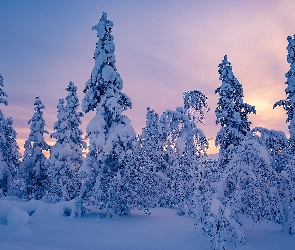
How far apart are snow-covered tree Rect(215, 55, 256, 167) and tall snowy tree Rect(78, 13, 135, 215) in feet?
26.5

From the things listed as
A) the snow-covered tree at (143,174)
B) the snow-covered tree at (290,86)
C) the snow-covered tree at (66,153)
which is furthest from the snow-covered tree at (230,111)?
the snow-covered tree at (66,153)

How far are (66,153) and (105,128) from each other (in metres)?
11.9

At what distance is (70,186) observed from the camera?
3259 cm

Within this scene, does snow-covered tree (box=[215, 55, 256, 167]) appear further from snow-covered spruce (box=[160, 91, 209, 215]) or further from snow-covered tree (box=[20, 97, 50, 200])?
snow-covered tree (box=[20, 97, 50, 200])

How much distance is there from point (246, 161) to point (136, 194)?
813 cm

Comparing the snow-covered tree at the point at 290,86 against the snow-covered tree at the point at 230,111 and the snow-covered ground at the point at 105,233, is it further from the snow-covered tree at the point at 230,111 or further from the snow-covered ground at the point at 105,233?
the snow-covered ground at the point at 105,233

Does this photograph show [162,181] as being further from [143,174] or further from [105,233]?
[105,233]

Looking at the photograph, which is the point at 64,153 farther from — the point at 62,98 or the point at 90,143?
the point at 90,143

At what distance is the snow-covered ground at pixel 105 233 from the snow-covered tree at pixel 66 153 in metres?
11.9

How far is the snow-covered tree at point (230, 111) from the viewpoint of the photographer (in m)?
24.3

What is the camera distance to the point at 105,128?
21609 millimetres

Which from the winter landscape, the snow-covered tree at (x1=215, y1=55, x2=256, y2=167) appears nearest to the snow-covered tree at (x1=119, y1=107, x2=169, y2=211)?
the winter landscape

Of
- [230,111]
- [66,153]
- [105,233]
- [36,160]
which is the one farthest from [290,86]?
[36,160]

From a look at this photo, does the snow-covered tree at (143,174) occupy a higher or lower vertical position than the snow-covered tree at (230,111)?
lower
